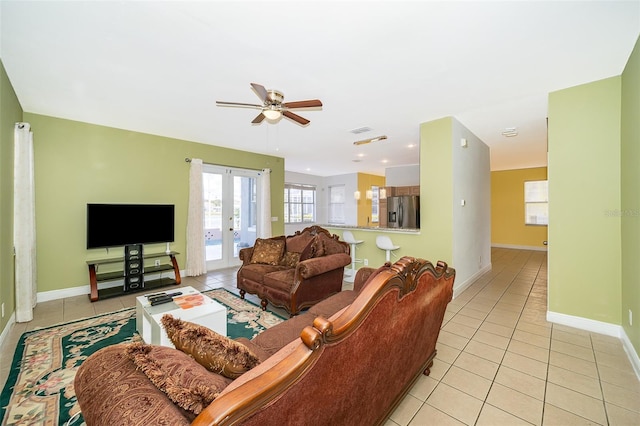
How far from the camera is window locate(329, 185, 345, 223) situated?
1037cm

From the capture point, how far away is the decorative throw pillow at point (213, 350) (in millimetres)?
995

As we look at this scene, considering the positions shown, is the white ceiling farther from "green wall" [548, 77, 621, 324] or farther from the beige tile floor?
the beige tile floor

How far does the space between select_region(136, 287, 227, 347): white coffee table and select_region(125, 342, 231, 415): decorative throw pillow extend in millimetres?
1222

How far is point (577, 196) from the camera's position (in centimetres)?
294

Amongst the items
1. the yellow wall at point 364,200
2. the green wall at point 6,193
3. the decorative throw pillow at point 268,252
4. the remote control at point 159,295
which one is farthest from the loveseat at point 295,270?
the yellow wall at point 364,200

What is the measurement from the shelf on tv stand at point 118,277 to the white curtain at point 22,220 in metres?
0.69

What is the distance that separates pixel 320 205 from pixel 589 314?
8420 mm

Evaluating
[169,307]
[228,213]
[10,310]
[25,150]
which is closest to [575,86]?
[169,307]

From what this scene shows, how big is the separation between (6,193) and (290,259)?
335 cm

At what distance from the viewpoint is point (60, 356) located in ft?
7.84

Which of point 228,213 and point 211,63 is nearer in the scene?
point 211,63

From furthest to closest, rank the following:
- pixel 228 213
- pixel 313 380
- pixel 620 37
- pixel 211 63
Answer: pixel 228 213, pixel 211 63, pixel 620 37, pixel 313 380

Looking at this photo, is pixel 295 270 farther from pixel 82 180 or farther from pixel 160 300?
pixel 82 180

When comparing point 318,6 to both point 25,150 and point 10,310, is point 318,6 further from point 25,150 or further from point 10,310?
point 10,310
